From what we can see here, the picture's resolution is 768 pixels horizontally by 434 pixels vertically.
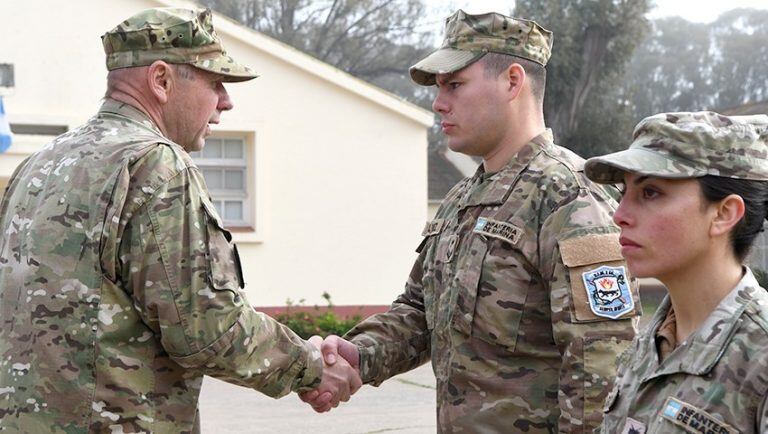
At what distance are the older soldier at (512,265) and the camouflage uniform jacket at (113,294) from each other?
0.82m

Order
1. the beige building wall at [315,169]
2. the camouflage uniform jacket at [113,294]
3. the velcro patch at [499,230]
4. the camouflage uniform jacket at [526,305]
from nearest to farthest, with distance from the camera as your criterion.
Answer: the camouflage uniform jacket at [113,294], the camouflage uniform jacket at [526,305], the velcro patch at [499,230], the beige building wall at [315,169]

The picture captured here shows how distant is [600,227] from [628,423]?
108 centimetres

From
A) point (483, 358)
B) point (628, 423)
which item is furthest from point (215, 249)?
point (628, 423)

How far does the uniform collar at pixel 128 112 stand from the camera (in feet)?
12.2

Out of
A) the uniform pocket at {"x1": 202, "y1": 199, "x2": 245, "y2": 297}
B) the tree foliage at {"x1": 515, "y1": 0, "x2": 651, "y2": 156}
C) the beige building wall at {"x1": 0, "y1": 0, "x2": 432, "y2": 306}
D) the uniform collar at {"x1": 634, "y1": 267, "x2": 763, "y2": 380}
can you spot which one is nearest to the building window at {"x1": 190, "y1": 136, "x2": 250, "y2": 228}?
the beige building wall at {"x1": 0, "y1": 0, "x2": 432, "y2": 306}

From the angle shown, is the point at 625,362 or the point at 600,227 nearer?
the point at 625,362

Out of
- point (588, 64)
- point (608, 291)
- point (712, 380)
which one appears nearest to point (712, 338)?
point (712, 380)

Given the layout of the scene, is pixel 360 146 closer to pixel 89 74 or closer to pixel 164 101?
pixel 89 74

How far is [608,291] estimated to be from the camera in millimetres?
3539

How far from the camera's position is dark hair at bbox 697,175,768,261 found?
253cm

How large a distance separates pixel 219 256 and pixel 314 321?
445 inches

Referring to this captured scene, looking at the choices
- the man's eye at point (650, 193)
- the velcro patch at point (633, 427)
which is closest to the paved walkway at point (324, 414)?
the velcro patch at point (633, 427)

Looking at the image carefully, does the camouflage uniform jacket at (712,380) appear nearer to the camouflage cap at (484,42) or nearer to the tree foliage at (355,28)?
the camouflage cap at (484,42)

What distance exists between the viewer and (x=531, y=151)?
3.94 meters
